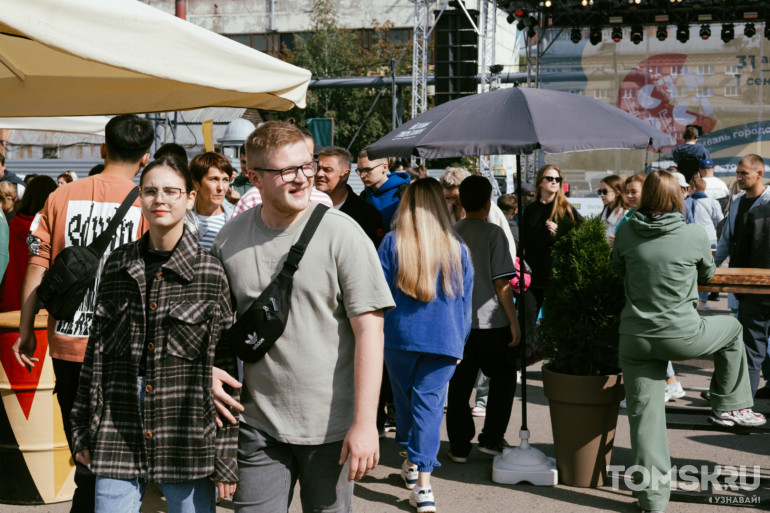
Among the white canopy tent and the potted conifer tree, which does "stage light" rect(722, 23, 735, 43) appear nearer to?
the potted conifer tree

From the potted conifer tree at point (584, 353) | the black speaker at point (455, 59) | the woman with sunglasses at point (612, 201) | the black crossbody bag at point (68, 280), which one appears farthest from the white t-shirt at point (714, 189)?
the black crossbody bag at point (68, 280)

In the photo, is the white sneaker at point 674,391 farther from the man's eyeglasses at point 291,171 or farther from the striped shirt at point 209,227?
the man's eyeglasses at point 291,171

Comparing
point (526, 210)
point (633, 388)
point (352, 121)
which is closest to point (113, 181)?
point (633, 388)

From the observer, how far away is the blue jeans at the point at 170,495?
291 centimetres

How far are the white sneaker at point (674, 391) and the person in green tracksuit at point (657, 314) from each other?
280 centimetres

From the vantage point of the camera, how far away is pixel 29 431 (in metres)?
4.89

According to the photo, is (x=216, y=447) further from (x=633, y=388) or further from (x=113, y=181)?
(x=633, y=388)

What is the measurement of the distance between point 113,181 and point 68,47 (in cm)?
112

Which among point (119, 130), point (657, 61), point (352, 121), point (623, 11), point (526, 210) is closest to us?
point (119, 130)

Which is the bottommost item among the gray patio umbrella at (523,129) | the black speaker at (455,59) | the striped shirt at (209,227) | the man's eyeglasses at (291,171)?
the striped shirt at (209,227)

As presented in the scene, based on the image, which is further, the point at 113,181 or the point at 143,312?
the point at 113,181

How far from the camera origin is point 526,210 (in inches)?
303

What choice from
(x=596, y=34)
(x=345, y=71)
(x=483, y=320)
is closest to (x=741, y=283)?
(x=483, y=320)

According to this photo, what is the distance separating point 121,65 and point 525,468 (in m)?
3.70
